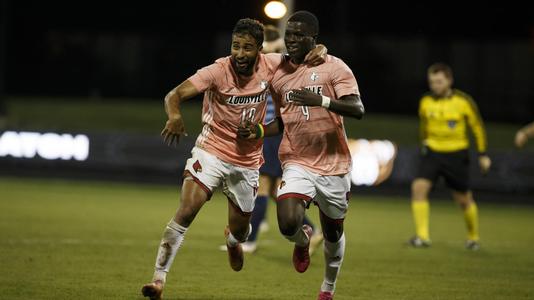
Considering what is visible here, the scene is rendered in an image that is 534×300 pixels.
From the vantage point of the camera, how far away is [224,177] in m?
8.47

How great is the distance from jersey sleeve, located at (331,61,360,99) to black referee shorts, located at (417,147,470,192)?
5.43 metres

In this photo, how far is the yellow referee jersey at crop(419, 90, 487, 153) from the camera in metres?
13.1

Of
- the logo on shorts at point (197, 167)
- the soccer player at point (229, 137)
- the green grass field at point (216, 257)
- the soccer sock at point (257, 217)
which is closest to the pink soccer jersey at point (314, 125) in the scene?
the soccer player at point (229, 137)

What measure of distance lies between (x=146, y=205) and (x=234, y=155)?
8842 mm

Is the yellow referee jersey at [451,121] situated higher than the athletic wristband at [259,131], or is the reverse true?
the athletic wristband at [259,131]

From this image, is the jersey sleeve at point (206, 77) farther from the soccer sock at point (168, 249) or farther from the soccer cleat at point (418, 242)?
the soccer cleat at point (418, 242)

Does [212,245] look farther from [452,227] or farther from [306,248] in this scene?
[452,227]

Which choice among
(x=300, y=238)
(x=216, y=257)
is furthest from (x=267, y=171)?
(x=300, y=238)

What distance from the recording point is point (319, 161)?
8.14m

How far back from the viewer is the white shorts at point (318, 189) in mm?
7965

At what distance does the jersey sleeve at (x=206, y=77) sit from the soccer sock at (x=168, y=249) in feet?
3.84

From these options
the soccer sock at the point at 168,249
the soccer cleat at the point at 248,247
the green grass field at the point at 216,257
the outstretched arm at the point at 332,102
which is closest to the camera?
the outstretched arm at the point at 332,102

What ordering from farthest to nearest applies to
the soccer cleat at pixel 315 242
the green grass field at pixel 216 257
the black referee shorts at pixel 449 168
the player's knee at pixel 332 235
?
the black referee shorts at pixel 449 168 → the soccer cleat at pixel 315 242 → the green grass field at pixel 216 257 → the player's knee at pixel 332 235

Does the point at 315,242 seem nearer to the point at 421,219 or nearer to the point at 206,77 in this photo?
the point at 421,219
